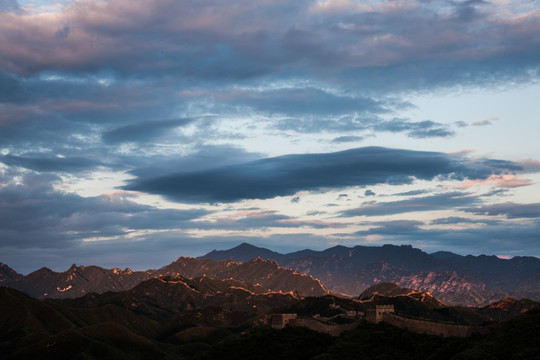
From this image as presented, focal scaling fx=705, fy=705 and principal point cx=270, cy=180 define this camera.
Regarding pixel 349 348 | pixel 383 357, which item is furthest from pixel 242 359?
pixel 383 357

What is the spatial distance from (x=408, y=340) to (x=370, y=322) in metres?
25.2

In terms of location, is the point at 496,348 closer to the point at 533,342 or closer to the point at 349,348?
the point at 533,342

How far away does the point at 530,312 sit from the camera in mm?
163375

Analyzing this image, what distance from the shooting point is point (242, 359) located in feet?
655

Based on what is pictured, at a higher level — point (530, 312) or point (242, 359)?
point (530, 312)

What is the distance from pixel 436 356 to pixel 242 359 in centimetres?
Answer: 6252

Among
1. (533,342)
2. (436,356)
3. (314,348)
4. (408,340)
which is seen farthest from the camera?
(314,348)

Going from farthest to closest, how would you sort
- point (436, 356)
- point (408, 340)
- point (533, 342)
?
point (408, 340)
point (436, 356)
point (533, 342)

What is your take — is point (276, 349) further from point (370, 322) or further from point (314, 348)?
point (370, 322)

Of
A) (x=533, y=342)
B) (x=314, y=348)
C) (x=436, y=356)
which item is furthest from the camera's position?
(x=314, y=348)

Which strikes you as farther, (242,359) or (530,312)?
(242,359)

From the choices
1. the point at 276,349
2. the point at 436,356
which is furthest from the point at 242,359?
the point at 436,356

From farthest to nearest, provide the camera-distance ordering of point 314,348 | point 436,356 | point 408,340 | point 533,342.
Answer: point 314,348, point 408,340, point 436,356, point 533,342

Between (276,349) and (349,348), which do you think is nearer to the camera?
(349,348)
